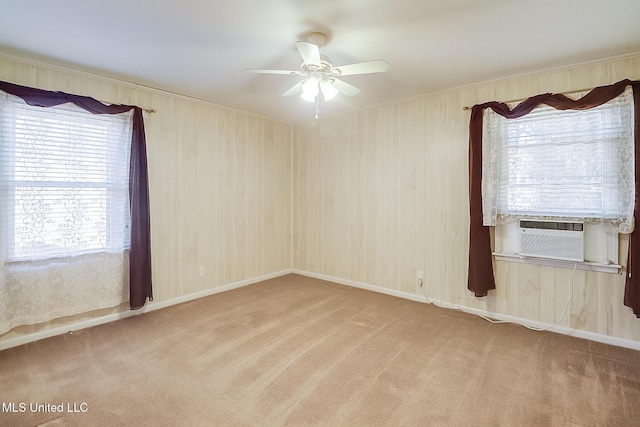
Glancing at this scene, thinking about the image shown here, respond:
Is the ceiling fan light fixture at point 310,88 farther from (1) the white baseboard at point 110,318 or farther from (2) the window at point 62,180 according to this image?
(1) the white baseboard at point 110,318

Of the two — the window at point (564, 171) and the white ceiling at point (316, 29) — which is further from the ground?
the white ceiling at point (316, 29)


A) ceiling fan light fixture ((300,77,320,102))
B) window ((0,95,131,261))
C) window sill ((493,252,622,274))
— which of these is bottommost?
window sill ((493,252,622,274))

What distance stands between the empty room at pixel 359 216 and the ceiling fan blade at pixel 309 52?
0.01 meters

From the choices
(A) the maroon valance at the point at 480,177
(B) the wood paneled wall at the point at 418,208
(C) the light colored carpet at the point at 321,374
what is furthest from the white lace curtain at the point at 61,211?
(A) the maroon valance at the point at 480,177

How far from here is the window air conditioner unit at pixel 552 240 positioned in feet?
9.05

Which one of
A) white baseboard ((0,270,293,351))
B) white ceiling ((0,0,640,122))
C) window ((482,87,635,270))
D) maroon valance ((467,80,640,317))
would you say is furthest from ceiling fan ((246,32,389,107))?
white baseboard ((0,270,293,351))

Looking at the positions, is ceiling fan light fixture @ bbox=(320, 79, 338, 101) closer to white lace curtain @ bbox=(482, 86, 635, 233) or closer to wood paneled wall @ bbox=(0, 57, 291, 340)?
white lace curtain @ bbox=(482, 86, 635, 233)

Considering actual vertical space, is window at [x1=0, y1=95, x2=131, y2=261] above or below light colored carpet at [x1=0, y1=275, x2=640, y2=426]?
above

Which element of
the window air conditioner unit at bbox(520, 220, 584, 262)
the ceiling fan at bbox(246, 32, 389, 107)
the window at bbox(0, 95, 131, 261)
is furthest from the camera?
the window air conditioner unit at bbox(520, 220, 584, 262)

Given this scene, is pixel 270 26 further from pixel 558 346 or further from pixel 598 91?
pixel 558 346

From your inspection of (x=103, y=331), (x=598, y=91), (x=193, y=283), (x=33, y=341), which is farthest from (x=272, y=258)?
(x=598, y=91)

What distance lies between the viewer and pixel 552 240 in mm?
2871

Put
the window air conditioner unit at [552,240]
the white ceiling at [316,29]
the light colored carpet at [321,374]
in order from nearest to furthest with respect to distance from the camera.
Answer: the light colored carpet at [321,374] < the white ceiling at [316,29] < the window air conditioner unit at [552,240]

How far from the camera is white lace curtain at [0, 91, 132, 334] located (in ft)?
8.52
